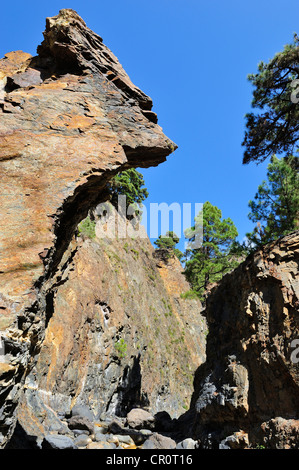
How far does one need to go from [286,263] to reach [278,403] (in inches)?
140

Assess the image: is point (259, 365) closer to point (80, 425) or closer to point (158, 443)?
point (158, 443)

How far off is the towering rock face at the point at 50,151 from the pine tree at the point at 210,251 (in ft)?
44.4

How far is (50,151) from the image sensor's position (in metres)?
5.85

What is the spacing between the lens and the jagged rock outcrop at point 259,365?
25.1 ft

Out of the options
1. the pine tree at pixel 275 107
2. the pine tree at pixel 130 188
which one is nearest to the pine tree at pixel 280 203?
the pine tree at pixel 275 107

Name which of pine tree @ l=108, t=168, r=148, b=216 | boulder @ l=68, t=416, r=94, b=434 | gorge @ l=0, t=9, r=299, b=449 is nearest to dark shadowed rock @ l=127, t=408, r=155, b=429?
gorge @ l=0, t=9, r=299, b=449

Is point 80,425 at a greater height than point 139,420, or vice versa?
point 80,425

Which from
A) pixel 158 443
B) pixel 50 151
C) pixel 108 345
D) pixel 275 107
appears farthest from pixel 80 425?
pixel 275 107

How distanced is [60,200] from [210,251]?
19.3 meters

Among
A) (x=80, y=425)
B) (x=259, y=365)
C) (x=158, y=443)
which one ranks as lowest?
(x=158, y=443)

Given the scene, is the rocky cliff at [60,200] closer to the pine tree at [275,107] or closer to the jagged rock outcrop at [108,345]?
the jagged rock outcrop at [108,345]

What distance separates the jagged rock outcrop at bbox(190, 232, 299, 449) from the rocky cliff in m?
4.57
